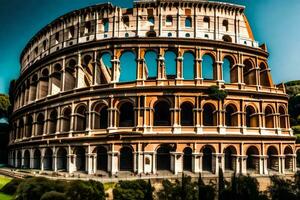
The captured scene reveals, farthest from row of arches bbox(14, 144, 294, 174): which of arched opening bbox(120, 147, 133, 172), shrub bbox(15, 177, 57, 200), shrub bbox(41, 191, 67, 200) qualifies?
shrub bbox(41, 191, 67, 200)

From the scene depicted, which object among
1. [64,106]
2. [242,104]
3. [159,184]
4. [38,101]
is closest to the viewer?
[159,184]

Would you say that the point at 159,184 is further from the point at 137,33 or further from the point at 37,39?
the point at 37,39

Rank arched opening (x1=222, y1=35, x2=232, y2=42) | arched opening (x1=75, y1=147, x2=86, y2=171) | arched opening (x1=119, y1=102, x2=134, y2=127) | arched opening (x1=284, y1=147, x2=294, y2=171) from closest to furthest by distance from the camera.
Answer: arched opening (x1=119, y1=102, x2=134, y2=127) → arched opening (x1=75, y1=147, x2=86, y2=171) → arched opening (x1=284, y1=147, x2=294, y2=171) → arched opening (x1=222, y1=35, x2=232, y2=42)

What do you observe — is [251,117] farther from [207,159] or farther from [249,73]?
[207,159]

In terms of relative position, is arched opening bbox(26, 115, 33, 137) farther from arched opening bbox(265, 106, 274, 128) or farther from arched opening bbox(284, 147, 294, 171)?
arched opening bbox(284, 147, 294, 171)

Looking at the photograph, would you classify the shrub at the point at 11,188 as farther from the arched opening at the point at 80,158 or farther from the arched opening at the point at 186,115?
the arched opening at the point at 186,115

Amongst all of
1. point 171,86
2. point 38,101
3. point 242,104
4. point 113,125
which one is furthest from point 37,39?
point 242,104
